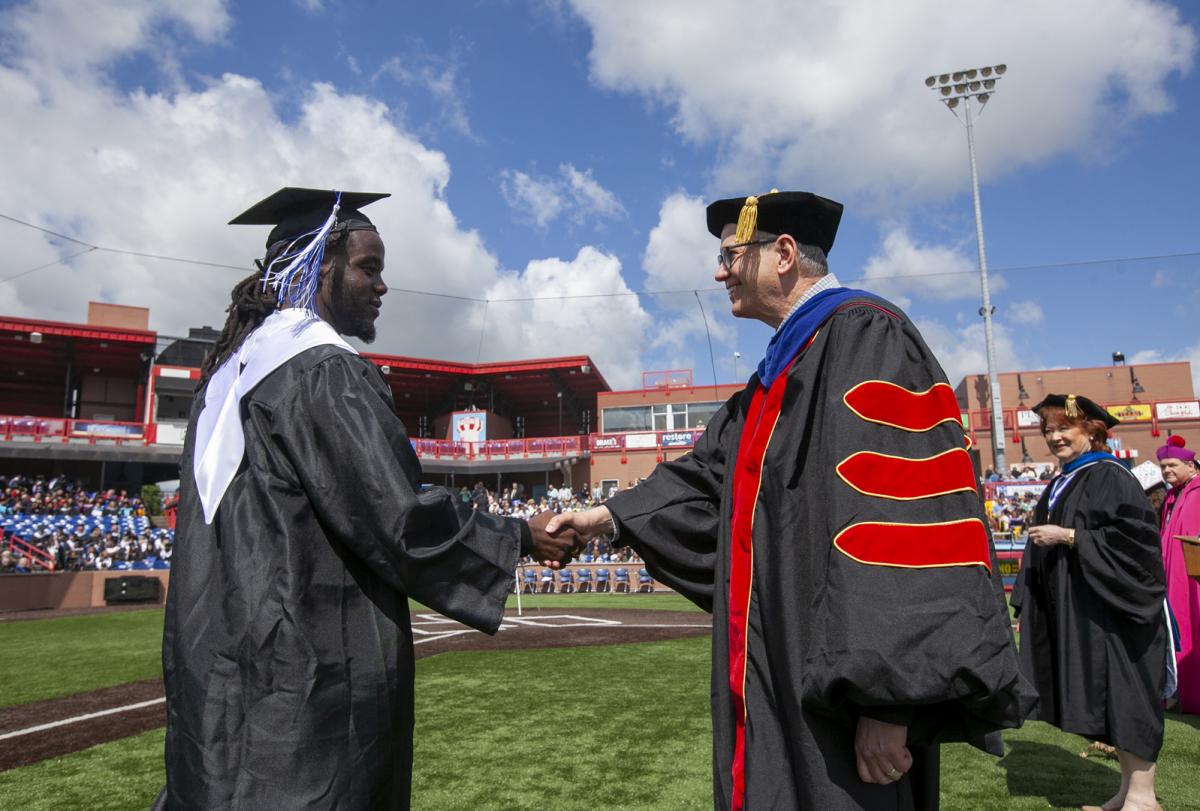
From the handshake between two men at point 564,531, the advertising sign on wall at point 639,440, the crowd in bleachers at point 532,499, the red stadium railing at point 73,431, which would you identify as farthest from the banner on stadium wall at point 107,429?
the handshake between two men at point 564,531

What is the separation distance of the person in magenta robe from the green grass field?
430 millimetres

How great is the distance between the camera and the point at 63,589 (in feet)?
67.4

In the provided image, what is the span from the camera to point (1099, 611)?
4391 mm

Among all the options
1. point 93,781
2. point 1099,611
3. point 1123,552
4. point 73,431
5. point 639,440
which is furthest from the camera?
point 639,440

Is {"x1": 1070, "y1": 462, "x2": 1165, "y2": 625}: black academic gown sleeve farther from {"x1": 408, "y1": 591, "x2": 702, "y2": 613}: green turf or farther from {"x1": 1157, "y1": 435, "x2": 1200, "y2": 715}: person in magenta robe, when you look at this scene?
{"x1": 408, "y1": 591, "x2": 702, "y2": 613}: green turf

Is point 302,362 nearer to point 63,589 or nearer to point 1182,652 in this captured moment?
point 1182,652

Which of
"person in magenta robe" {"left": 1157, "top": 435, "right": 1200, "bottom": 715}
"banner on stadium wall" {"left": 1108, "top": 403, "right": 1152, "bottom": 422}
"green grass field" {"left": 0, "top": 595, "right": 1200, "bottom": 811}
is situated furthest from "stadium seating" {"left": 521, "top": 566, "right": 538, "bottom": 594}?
"banner on stadium wall" {"left": 1108, "top": 403, "right": 1152, "bottom": 422}

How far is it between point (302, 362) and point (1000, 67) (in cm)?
3400

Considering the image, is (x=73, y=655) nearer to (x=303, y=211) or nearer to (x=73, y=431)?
(x=303, y=211)

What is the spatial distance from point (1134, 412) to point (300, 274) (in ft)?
143

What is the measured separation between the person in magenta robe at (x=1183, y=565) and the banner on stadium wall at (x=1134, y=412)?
117 ft

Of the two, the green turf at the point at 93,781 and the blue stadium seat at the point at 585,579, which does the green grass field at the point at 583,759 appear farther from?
the blue stadium seat at the point at 585,579

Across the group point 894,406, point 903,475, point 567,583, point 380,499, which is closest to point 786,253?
point 894,406

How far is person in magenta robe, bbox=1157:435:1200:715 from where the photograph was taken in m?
6.38
